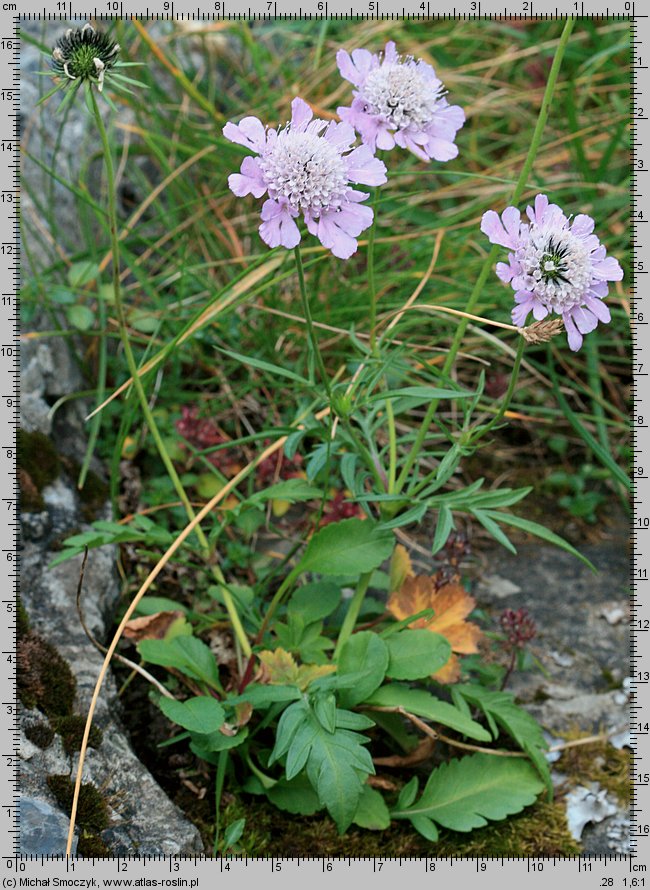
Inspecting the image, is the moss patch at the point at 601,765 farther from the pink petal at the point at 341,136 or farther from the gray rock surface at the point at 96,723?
the pink petal at the point at 341,136

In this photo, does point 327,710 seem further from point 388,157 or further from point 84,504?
point 388,157

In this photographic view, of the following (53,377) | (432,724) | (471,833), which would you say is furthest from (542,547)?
(53,377)

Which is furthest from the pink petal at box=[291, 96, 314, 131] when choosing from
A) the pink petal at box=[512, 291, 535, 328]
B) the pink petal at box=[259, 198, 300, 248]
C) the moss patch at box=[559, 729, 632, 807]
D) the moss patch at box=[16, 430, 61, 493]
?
the moss patch at box=[559, 729, 632, 807]

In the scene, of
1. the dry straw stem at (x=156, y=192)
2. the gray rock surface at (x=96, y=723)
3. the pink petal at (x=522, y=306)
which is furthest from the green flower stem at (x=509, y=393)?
the dry straw stem at (x=156, y=192)

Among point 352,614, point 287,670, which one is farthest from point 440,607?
point 287,670

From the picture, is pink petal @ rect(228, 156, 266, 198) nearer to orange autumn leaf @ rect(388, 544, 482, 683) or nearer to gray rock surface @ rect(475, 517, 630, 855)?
orange autumn leaf @ rect(388, 544, 482, 683)

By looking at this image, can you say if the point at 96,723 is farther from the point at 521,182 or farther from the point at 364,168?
the point at 521,182
